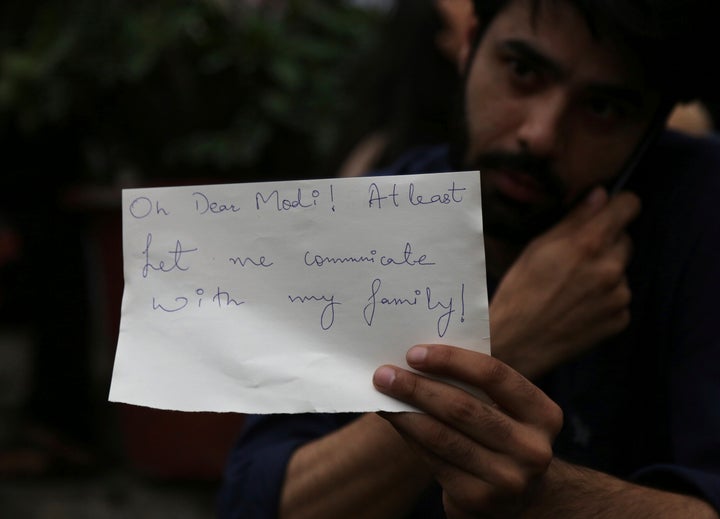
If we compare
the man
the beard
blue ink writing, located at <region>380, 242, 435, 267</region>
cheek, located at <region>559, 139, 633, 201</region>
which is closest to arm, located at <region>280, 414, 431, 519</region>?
the man

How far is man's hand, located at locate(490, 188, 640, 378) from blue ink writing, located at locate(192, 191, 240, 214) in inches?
16.1

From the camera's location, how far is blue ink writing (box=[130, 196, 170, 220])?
36.5 inches

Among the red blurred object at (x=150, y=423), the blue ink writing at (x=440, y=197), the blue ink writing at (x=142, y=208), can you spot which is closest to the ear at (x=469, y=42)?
the blue ink writing at (x=440, y=197)

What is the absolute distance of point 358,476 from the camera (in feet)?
3.53

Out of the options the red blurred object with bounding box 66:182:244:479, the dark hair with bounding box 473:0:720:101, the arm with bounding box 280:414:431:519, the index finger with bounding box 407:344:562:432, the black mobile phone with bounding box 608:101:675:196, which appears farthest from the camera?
the red blurred object with bounding box 66:182:244:479

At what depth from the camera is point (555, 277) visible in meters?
1.18

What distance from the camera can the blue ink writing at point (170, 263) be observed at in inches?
36.3

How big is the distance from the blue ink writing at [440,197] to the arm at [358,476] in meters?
0.32

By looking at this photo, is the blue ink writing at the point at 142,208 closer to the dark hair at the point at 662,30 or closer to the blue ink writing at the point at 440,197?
the blue ink writing at the point at 440,197

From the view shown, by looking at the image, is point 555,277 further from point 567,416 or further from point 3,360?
point 3,360

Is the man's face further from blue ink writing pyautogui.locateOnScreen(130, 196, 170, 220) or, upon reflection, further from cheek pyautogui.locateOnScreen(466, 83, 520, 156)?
blue ink writing pyautogui.locateOnScreen(130, 196, 170, 220)

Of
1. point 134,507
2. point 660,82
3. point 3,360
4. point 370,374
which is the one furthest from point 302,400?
point 3,360

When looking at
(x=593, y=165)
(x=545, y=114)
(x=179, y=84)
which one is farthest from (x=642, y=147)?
(x=179, y=84)

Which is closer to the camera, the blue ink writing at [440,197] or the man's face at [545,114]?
the blue ink writing at [440,197]
